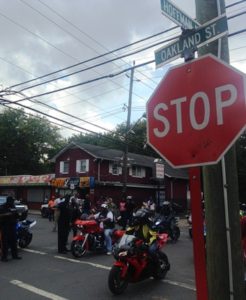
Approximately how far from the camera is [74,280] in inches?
340

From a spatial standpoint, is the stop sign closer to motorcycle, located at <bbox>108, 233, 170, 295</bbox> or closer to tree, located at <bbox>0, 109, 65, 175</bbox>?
motorcycle, located at <bbox>108, 233, 170, 295</bbox>

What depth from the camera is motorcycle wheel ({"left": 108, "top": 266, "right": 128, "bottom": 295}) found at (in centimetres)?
739

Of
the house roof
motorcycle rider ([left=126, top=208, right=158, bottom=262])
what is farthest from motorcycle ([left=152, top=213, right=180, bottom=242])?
the house roof

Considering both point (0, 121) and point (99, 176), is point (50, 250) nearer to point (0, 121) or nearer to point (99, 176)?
point (99, 176)

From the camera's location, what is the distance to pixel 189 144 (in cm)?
296

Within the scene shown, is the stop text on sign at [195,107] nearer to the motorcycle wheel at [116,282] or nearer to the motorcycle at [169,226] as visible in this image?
the motorcycle wheel at [116,282]

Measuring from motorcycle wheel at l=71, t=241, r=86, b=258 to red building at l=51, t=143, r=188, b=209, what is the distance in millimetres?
23406

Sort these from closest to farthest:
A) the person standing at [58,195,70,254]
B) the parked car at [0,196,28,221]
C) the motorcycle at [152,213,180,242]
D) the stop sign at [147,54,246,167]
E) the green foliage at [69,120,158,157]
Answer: the stop sign at [147,54,246,167]
the person standing at [58,195,70,254]
the parked car at [0,196,28,221]
the motorcycle at [152,213,180,242]
the green foliage at [69,120,158,157]

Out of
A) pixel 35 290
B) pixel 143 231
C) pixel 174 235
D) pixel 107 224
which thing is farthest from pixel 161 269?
pixel 174 235

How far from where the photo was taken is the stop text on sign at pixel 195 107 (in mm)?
2832

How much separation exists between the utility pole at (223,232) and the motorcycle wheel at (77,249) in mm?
8855

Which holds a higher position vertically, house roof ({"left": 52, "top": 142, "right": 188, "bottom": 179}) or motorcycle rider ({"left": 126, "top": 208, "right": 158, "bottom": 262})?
house roof ({"left": 52, "top": 142, "right": 188, "bottom": 179})

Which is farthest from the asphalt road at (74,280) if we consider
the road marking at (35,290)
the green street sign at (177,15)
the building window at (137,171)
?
the building window at (137,171)

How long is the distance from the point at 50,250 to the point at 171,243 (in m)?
4.82
